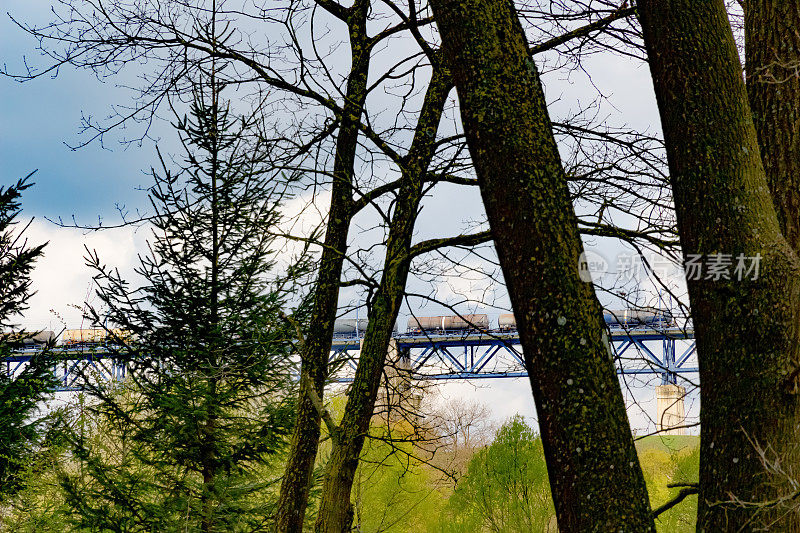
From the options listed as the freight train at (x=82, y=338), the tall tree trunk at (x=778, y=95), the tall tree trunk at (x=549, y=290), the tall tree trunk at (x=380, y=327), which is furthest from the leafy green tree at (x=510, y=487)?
the tall tree trunk at (x=549, y=290)

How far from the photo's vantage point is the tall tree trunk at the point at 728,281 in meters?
2.12

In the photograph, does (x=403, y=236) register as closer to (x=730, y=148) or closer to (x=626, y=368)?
(x=626, y=368)

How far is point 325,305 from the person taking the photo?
478 cm

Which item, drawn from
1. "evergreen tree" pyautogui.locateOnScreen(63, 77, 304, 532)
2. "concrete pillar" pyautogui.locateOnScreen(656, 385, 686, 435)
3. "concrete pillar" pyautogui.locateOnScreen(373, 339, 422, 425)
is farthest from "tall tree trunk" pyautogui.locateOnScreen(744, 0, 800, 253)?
"evergreen tree" pyautogui.locateOnScreen(63, 77, 304, 532)

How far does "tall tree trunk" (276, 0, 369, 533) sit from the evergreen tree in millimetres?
3002

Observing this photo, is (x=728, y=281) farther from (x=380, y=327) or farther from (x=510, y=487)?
(x=510, y=487)

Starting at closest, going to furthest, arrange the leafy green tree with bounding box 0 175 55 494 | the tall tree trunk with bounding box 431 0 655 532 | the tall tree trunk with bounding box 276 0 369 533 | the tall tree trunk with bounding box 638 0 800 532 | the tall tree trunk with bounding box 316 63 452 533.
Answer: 1. the tall tree trunk with bounding box 431 0 655 532
2. the tall tree trunk with bounding box 638 0 800 532
3. the tall tree trunk with bounding box 316 63 452 533
4. the tall tree trunk with bounding box 276 0 369 533
5. the leafy green tree with bounding box 0 175 55 494

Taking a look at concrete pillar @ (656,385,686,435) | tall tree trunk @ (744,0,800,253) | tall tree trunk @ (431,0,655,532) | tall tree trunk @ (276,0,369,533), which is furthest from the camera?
tall tree trunk @ (276,0,369,533)

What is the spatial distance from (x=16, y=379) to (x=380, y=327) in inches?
381

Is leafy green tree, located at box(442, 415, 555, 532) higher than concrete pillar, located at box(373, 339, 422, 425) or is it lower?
lower

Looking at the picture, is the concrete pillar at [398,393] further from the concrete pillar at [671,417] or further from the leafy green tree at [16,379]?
the leafy green tree at [16,379]

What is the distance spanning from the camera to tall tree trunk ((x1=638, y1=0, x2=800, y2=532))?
2.12m

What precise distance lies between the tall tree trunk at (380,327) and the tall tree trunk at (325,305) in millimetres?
329

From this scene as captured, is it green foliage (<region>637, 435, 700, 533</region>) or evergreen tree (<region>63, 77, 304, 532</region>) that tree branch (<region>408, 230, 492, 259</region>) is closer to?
evergreen tree (<region>63, 77, 304, 532</region>)
